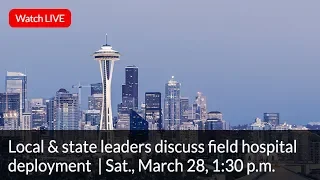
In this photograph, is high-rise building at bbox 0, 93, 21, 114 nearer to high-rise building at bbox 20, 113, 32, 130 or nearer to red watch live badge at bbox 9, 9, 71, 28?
high-rise building at bbox 20, 113, 32, 130

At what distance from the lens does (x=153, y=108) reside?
85.6 ft

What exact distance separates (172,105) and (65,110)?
332cm

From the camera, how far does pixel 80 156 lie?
7117mm

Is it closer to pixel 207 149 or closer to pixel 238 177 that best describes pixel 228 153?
pixel 207 149

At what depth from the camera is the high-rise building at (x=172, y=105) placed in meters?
24.5

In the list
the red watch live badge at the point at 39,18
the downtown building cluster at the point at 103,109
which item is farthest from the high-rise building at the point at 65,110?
the red watch live badge at the point at 39,18

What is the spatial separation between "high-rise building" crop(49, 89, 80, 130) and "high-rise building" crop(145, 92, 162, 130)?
7.26ft

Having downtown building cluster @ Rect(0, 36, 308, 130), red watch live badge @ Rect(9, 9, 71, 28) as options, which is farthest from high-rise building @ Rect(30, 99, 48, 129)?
red watch live badge @ Rect(9, 9, 71, 28)

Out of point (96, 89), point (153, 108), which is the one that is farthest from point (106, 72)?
point (153, 108)

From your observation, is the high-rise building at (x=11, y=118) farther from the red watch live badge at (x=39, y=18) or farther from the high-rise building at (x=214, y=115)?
the red watch live badge at (x=39, y=18)

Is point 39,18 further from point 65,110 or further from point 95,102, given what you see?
point 95,102

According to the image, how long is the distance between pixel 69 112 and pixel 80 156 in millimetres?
21264

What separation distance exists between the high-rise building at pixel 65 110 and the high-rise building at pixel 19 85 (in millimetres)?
991

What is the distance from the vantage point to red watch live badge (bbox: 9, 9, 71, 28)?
812cm
